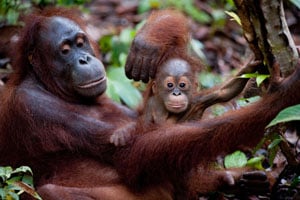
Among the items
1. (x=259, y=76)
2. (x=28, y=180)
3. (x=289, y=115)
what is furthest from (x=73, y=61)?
(x=289, y=115)

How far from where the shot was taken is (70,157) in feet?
14.2

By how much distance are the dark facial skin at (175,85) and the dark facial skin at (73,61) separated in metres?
0.37

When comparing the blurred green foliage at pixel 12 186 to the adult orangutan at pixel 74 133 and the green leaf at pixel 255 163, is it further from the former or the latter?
the green leaf at pixel 255 163

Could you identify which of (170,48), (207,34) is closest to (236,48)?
(207,34)

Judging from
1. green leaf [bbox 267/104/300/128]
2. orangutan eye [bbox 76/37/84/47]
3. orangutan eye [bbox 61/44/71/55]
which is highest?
green leaf [bbox 267/104/300/128]

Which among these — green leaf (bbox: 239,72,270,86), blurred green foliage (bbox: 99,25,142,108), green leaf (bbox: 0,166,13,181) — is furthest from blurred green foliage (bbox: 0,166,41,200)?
blurred green foliage (bbox: 99,25,142,108)

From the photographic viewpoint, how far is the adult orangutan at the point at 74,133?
4.04 m

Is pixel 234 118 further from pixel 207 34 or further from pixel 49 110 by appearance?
pixel 207 34

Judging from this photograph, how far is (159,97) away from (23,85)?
849 millimetres

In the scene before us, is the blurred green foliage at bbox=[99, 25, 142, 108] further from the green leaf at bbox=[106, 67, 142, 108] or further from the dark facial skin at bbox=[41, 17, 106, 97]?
the dark facial skin at bbox=[41, 17, 106, 97]

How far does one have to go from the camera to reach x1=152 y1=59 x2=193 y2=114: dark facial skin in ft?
13.8

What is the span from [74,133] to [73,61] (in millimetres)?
464

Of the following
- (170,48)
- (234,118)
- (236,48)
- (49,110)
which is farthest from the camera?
(236,48)

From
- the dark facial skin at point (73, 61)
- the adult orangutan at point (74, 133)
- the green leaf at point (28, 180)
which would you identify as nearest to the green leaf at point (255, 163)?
the adult orangutan at point (74, 133)
